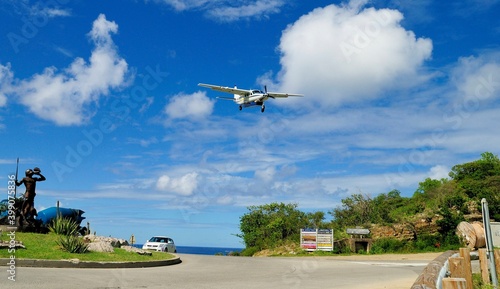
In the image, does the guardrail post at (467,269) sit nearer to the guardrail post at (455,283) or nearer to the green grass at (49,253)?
the guardrail post at (455,283)

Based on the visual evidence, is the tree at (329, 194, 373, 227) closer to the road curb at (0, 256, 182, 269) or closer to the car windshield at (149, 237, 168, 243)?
the car windshield at (149, 237, 168, 243)

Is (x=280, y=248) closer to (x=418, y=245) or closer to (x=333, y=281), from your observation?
(x=418, y=245)

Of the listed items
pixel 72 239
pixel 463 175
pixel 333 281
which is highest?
pixel 463 175

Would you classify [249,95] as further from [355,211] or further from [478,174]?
[478,174]

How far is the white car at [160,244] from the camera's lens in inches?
1224

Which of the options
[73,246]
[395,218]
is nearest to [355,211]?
[395,218]

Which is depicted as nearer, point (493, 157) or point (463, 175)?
point (463, 175)

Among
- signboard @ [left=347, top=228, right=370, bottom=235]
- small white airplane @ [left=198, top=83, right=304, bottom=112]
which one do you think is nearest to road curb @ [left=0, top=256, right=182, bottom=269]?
signboard @ [left=347, top=228, right=370, bottom=235]

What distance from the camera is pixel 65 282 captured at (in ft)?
39.0

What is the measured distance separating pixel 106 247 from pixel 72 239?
1.81 m

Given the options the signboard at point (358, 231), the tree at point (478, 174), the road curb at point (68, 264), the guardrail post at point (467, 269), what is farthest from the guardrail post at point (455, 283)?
the tree at point (478, 174)

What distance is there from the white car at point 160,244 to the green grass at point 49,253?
388 inches

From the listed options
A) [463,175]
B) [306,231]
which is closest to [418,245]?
[306,231]

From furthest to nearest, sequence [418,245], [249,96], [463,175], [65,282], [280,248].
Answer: [463,175] < [249,96] < [280,248] < [418,245] < [65,282]
